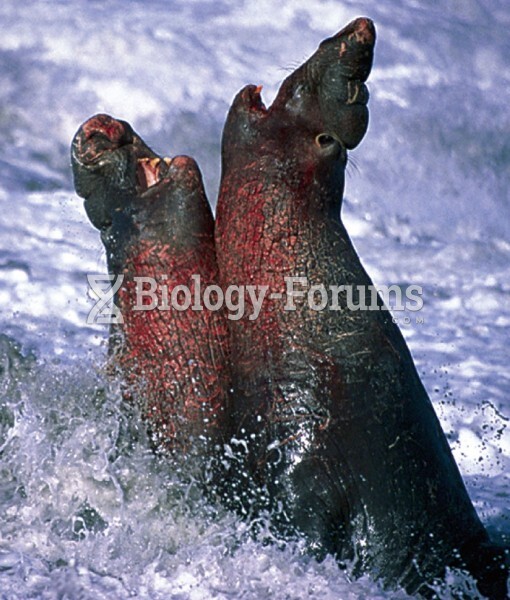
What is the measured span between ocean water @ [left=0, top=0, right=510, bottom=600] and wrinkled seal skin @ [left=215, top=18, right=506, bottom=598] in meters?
0.12

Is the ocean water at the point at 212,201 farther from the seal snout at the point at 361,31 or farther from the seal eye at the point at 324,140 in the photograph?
the seal snout at the point at 361,31

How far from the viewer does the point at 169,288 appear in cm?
286

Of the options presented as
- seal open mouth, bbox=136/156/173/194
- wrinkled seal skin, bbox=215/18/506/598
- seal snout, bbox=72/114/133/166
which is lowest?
wrinkled seal skin, bbox=215/18/506/598

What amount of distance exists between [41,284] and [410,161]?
10.6ft

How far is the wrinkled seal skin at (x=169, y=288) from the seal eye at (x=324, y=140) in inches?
12.2

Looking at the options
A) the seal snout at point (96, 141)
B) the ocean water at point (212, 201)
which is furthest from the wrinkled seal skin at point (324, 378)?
the seal snout at point (96, 141)

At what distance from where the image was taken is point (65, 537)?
3.05 metres

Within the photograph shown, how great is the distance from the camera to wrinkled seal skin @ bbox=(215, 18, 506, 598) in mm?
2775

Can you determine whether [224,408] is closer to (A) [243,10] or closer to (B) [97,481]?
(B) [97,481]

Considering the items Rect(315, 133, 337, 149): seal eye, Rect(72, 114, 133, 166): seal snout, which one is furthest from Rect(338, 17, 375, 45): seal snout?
Rect(72, 114, 133, 166): seal snout

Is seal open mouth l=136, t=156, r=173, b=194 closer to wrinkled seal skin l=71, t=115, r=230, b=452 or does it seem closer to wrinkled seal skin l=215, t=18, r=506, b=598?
wrinkled seal skin l=71, t=115, r=230, b=452

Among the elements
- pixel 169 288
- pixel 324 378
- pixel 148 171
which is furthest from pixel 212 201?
pixel 324 378

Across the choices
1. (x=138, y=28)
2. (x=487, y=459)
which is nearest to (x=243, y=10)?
(x=138, y=28)

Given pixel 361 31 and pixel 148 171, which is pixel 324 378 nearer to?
pixel 148 171
